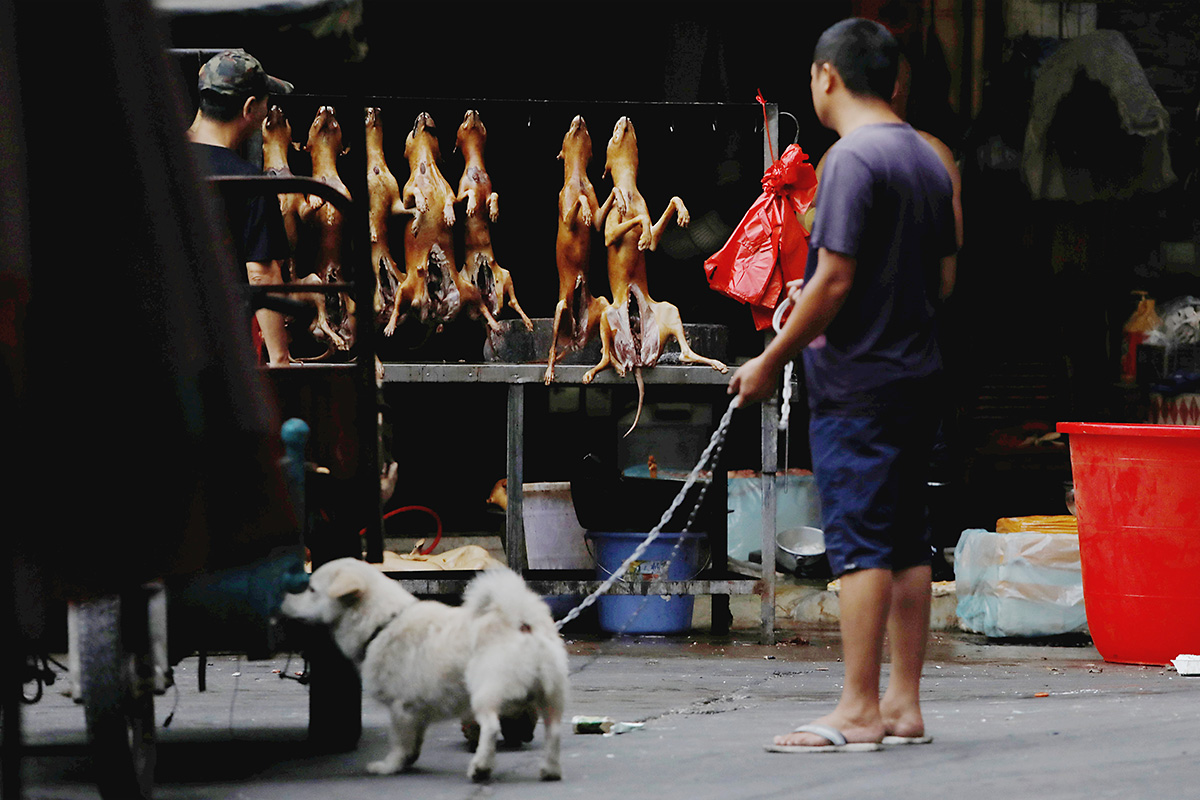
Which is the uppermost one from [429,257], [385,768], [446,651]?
[429,257]

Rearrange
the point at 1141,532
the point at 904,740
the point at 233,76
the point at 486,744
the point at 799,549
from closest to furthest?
the point at 486,744, the point at 904,740, the point at 233,76, the point at 1141,532, the point at 799,549

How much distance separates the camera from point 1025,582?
707cm

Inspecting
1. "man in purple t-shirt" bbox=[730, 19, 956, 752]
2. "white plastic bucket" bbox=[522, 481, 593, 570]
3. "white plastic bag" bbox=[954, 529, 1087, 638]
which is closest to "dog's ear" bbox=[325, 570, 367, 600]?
"man in purple t-shirt" bbox=[730, 19, 956, 752]

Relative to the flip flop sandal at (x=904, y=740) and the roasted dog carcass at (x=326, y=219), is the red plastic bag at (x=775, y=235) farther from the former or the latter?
the flip flop sandal at (x=904, y=740)

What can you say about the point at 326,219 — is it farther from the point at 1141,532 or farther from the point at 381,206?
the point at 1141,532

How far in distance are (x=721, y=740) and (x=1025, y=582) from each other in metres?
3.32

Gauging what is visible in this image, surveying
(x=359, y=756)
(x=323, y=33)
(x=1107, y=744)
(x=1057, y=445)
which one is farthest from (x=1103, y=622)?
(x=323, y=33)

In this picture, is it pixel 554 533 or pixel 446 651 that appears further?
pixel 554 533

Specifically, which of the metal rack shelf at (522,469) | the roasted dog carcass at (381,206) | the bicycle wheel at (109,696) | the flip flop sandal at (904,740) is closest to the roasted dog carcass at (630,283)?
the metal rack shelf at (522,469)

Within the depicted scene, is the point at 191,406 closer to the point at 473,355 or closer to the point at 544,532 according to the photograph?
the point at 544,532

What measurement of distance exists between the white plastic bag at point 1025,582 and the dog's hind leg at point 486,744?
409 cm

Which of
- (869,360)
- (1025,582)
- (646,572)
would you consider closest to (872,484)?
(869,360)

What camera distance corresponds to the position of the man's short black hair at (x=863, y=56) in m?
4.00

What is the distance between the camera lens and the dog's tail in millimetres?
3723
